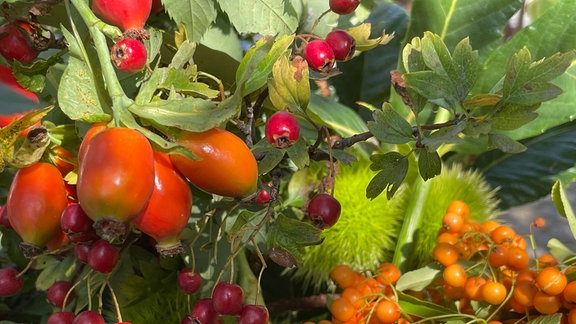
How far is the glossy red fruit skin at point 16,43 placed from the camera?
1.20ft

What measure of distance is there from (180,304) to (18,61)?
8.5 inches

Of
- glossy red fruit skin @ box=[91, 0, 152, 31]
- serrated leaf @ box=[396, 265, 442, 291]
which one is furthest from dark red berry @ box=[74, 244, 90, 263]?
serrated leaf @ box=[396, 265, 442, 291]

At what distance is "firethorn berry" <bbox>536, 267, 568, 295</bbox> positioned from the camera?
374mm

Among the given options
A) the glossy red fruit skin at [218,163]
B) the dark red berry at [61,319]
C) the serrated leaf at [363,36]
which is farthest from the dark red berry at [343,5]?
the dark red berry at [61,319]

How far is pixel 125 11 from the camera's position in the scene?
309mm

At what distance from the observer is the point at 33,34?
1.22 feet

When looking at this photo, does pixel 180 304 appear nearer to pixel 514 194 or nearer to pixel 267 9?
pixel 267 9

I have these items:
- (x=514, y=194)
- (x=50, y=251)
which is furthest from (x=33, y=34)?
(x=514, y=194)

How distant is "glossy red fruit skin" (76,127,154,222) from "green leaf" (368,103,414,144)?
0.12 metres

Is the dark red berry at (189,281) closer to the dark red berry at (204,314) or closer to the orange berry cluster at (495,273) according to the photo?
the dark red berry at (204,314)

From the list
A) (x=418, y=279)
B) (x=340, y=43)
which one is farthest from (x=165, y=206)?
(x=418, y=279)

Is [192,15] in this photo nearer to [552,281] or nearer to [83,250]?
[83,250]

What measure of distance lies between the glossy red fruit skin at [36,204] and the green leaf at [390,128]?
158 mm

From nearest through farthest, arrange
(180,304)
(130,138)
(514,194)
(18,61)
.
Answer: (130,138) → (18,61) → (180,304) → (514,194)
